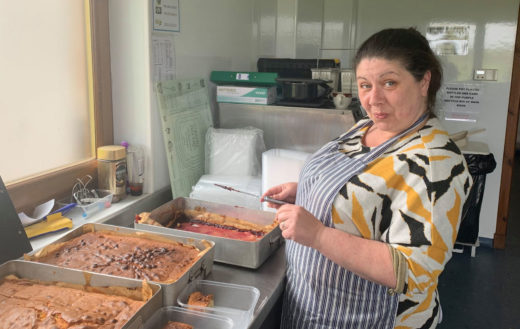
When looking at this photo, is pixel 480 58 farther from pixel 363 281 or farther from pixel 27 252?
pixel 27 252

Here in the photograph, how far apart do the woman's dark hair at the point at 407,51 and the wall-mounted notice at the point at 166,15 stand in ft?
2.90

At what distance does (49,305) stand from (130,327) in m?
0.21

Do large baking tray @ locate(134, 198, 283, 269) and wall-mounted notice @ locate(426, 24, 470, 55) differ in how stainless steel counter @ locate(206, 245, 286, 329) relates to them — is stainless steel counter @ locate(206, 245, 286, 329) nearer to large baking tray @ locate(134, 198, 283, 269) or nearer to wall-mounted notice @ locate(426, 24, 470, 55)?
large baking tray @ locate(134, 198, 283, 269)

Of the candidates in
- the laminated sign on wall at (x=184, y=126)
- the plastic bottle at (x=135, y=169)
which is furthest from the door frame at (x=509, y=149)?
the plastic bottle at (x=135, y=169)

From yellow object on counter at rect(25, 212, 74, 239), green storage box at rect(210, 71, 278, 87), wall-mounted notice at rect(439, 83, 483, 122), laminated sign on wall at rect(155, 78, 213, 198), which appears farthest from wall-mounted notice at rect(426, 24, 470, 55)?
yellow object on counter at rect(25, 212, 74, 239)

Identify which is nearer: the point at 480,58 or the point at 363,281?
the point at 363,281

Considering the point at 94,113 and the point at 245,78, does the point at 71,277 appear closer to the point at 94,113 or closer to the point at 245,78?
the point at 94,113

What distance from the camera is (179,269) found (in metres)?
1.11

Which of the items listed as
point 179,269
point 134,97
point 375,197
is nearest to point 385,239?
point 375,197

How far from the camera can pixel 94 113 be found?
5.29 feet

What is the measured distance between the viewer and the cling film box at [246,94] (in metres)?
2.01

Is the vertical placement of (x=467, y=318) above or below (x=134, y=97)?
below

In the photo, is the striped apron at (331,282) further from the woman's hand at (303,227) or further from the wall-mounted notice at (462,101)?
the wall-mounted notice at (462,101)

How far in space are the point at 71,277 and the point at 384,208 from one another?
72cm
